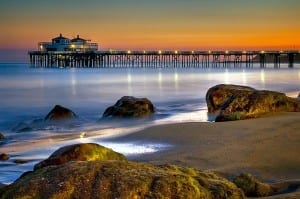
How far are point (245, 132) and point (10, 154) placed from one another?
4.33 meters

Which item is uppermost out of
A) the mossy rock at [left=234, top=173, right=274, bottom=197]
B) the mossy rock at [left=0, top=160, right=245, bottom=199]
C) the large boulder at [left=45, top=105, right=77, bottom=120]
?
the mossy rock at [left=0, top=160, right=245, bottom=199]

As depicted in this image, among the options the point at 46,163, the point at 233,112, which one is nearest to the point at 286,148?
the point at 46,163

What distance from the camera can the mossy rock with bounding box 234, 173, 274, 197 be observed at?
4.14 m

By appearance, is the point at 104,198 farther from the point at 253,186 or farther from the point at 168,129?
the point at 168,129

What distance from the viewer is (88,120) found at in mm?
15078

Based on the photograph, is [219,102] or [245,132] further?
[219,102]

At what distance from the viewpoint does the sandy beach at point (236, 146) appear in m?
5.71

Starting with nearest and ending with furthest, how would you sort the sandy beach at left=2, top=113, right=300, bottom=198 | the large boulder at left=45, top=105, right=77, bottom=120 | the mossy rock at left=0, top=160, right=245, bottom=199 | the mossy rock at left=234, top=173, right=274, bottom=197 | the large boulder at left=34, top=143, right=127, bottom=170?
the mossy rock at left=0, top=160, right=245, bottom=199
the mossy rock at left=234, top=173, right=274, bottom=197
the large boulder at left=34, top=143, right=127, bottom=170
the sandy beach at left=2, top=113, right=300, bottom=198
the large boulder at left=45, top=105, right=77, bottom=120

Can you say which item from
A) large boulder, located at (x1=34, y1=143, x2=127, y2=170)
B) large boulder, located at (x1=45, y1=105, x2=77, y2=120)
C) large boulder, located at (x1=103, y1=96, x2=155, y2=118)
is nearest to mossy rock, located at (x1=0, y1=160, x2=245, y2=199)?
large boulder, located at (x1=34, y1=143, x2=127, y2=170)

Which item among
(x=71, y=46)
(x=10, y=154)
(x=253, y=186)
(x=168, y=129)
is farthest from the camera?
(x=71, y=46)

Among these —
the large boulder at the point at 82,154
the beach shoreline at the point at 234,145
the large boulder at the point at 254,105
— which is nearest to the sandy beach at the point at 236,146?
the beach shoreline at the point at 234,145

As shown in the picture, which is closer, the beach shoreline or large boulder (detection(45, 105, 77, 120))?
the beach shoreline

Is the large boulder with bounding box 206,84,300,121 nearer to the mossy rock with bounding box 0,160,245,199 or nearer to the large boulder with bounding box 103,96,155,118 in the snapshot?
the large boulder with bounding box 103,96,155,118

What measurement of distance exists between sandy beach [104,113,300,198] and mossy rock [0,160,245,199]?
41.0 inches
